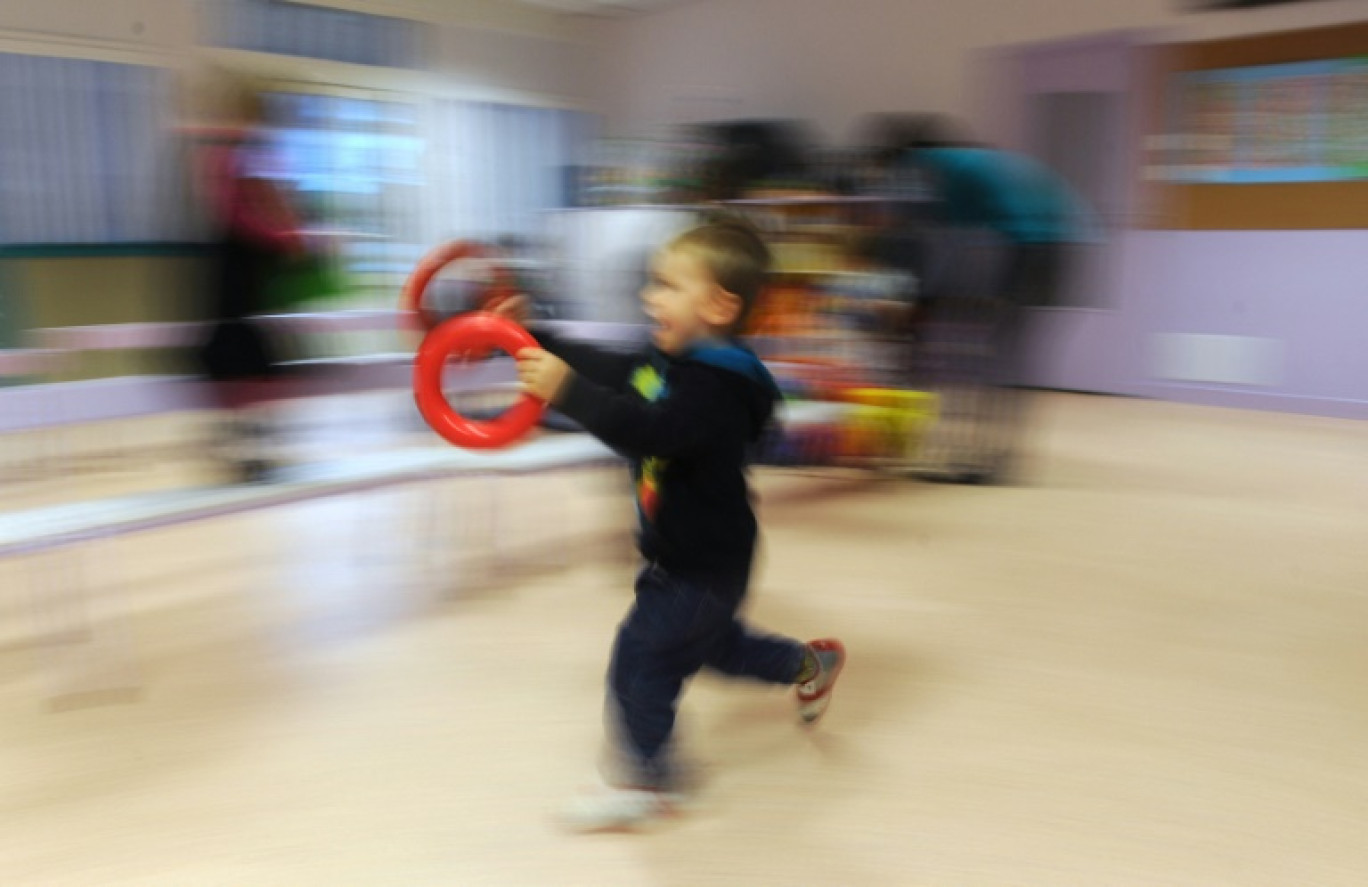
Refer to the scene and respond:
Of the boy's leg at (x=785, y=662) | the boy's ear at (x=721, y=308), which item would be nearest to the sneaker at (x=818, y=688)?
the boy's leg at (x=785, y=662)

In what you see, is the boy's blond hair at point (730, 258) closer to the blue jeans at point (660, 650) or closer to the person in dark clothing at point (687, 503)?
the person in dark clothing at point (687, 503)

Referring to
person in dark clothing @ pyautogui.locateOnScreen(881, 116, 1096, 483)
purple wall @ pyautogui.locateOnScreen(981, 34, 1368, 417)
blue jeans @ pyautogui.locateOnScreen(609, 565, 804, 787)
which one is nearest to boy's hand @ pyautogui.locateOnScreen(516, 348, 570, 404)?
blue jeans @ pyautogui.locateOnScreen(609, 565, 804, 787)

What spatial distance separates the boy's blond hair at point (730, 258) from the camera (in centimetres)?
158

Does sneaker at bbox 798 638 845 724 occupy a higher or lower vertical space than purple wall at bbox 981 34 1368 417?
lower

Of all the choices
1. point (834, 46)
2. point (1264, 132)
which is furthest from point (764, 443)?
point (834, 46)

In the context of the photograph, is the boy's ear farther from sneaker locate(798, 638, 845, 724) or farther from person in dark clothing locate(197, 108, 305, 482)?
person in dark clothing locate(197, 108, 305, 482)

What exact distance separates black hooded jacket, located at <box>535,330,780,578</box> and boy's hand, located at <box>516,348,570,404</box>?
15mm

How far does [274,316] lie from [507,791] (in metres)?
1.72

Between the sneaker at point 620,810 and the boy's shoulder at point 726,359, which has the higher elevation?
the boy's shoulder at point 726,359

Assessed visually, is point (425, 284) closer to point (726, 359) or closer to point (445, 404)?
point (445, 404)

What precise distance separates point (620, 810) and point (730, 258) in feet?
2.95

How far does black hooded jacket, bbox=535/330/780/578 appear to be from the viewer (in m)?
1.49

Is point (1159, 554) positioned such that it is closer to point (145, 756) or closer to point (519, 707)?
point (519, 707)

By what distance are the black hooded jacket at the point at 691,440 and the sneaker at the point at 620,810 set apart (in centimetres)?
37
